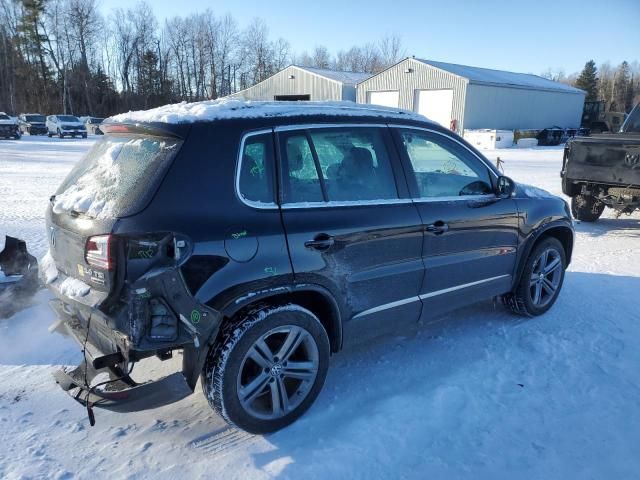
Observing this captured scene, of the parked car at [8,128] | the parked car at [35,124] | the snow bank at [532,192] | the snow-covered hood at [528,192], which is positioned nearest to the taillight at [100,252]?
the snow-covered hood at [528,192]

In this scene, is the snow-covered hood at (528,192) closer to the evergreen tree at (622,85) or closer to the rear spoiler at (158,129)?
the rear spoiler at (158,129)

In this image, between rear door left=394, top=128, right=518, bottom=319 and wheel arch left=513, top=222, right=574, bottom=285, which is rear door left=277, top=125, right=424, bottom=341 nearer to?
rear door left=394, top=128, right=518, bottom=319

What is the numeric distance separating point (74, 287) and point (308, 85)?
136ft

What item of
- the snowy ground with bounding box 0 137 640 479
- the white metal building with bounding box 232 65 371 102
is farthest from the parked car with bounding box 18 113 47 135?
the snowy ground with bounding box 0 137 640 479

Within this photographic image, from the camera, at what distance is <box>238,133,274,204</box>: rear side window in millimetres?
2818

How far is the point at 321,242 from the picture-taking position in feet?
A: 9.84

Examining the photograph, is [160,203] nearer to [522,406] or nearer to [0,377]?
[0,377]

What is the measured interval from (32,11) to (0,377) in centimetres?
6781

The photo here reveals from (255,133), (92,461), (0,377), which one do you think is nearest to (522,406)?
(255,133)

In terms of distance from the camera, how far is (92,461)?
2752mm

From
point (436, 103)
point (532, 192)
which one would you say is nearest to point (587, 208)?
point (532, 192)

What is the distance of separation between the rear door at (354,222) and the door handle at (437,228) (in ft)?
0.33

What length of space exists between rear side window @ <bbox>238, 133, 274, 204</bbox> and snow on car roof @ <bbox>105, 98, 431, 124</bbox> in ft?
0.55

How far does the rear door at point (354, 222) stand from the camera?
299cm
